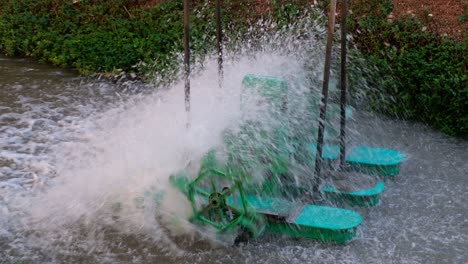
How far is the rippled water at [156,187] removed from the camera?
195 inches

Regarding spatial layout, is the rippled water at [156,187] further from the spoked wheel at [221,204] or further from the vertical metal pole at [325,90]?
the vertical metal pole at [325,90]

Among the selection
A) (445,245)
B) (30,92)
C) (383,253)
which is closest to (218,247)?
(383,253)

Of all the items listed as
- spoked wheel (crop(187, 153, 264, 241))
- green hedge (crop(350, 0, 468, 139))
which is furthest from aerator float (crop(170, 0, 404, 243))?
green hedge (crop(350, 0, 468, 139))

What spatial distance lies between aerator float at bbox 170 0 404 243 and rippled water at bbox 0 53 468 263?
17 cm

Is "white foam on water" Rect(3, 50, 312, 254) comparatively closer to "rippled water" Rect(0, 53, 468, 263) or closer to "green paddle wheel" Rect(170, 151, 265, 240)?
"rippled water" Rect(0, 53, 468, 263)

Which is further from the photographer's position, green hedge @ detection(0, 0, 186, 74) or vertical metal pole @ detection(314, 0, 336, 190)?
green hedge @ detection(0, 0, 186, 74)

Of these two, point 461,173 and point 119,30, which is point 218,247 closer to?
point 461,173

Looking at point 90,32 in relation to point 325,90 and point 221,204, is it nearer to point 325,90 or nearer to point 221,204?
point 325,90

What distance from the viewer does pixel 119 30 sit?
10578mm

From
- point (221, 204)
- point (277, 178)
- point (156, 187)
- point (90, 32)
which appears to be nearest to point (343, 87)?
point (277, 178)

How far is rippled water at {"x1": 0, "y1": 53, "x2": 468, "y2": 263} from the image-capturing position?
4.95m

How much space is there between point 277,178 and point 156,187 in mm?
1000

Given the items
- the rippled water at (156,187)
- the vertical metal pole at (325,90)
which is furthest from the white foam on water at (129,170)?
the vertical metal pole at (325,90)

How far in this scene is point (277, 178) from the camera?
5.33 metres
